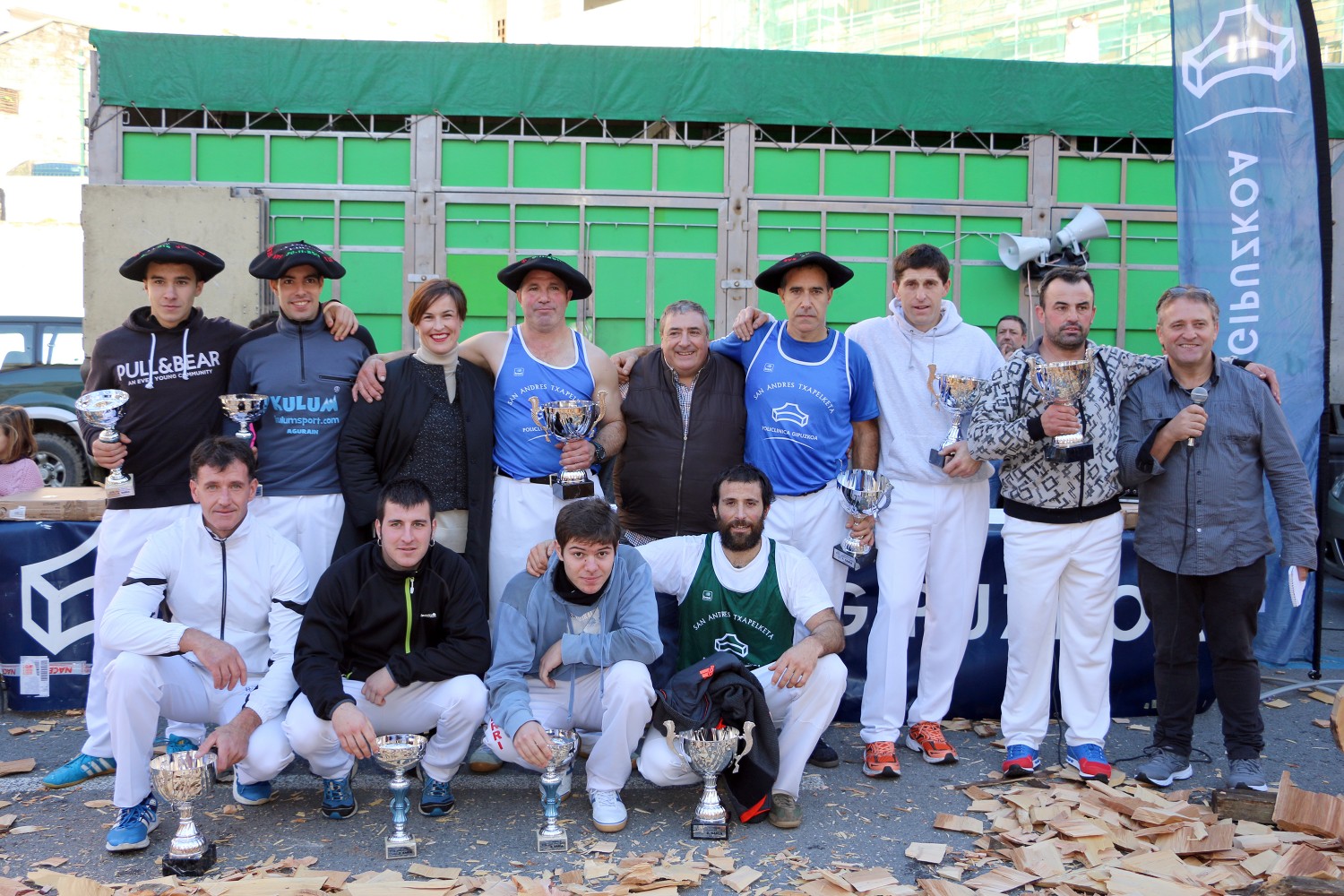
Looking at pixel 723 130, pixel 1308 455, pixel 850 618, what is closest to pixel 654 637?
pixel 850 618

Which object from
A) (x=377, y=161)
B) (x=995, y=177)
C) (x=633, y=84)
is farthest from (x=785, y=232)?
(x=377, y=161)

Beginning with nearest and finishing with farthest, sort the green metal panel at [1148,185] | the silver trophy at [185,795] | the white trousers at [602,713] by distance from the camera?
1. the silver trophy at [185,795]
2. the white trousers at [602,713]
3. the green metal panel at [1148,185]

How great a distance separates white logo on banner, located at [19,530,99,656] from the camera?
207 inches

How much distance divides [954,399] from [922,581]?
0.84m

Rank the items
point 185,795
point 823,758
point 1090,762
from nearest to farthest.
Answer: point 185,795 < point 1090,762 < point 823,758

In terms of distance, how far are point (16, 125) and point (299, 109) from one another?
2284 centimetres

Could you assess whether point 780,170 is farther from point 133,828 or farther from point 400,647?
point 133,828

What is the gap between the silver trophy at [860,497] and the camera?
4.57 meters

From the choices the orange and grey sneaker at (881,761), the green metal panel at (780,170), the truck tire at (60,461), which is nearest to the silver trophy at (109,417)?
the orange and grey sneaker at (881,761)

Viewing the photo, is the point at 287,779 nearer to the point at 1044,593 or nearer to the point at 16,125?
the point at 1044,593

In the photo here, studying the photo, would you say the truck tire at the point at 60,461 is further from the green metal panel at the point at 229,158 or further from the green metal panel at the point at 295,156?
the green metal panel at the point at 295,156

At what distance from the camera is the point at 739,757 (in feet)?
13.0

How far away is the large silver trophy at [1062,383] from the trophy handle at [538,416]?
206 cm

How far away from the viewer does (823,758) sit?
467cm
